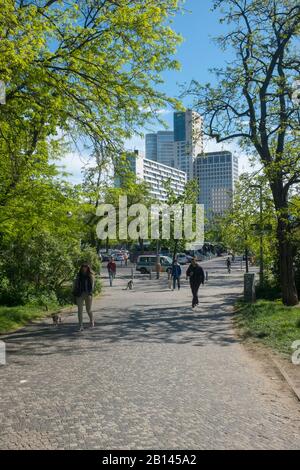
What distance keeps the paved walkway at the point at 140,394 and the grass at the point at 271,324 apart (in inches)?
27.7

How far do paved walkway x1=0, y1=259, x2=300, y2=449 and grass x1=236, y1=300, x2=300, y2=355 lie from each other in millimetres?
704

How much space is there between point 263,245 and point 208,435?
1847 cm

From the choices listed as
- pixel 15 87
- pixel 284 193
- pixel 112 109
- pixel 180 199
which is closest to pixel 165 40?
pixel 112 109

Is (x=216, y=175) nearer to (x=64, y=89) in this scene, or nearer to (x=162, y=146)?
(x=162, y=146)

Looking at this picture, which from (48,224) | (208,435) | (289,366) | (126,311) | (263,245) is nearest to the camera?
(208,435)

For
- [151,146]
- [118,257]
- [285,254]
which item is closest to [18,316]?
[285,254]

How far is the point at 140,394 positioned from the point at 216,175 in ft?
176

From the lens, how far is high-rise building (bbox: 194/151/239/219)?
4894 centimetres

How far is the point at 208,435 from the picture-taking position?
4.90m

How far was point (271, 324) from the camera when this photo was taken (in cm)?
1218

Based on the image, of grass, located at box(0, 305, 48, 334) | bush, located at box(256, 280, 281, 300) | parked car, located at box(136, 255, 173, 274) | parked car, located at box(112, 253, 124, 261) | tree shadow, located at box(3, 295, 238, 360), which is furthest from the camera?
parked car, located at box(112, 253, 124, 261)

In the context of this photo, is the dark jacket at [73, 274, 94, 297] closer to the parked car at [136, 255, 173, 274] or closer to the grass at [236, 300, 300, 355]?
the grass at [236, 300, 300, 355]

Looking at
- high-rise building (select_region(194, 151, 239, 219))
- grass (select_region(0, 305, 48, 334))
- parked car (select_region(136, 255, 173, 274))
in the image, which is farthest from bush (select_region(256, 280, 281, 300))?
parked car (select_region(136, 255, 173, 274))

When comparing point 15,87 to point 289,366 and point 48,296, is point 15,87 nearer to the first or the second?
point 289,366
